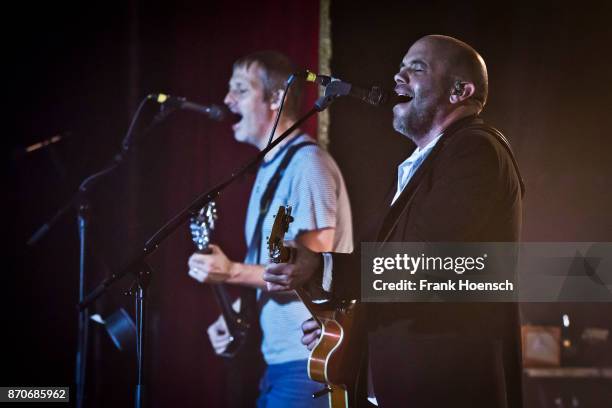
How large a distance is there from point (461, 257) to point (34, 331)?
2609mm

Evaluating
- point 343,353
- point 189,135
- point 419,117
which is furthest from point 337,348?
point 189,135

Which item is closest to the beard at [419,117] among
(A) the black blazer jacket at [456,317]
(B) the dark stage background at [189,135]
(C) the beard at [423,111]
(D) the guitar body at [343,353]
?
(C) the beard at [423,111]

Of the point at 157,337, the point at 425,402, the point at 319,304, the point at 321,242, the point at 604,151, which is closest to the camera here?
the point at 425,402

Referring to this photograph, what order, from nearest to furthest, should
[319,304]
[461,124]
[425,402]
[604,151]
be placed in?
[425,402]
[461,124]
[319,304]
[604,151]

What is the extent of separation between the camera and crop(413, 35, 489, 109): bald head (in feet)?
7.44

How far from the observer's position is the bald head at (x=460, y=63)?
A: 2268 mm

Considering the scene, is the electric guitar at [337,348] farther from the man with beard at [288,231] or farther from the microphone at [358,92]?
A: the microphone at [358,92]

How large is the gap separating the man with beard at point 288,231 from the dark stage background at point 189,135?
589 mm

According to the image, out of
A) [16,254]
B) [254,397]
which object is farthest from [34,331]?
[254,397]

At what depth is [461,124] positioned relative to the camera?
211 centimetres

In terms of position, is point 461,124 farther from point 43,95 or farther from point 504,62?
point 43,95

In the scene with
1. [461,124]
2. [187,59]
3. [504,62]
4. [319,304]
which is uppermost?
[187,59]

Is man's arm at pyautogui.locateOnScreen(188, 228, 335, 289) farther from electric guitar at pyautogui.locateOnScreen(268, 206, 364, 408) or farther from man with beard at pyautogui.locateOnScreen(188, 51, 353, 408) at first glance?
electric guitar at pyautogui.locateOnScreen(268, 206, 364, 408)

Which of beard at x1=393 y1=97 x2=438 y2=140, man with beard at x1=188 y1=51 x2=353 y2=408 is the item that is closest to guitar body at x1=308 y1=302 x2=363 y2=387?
man with beard at x1=188 y1=51 x2=353 y2=408
